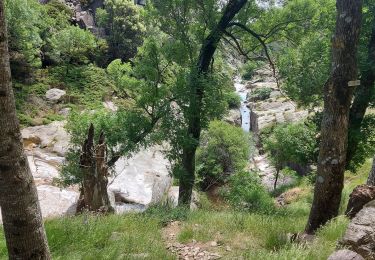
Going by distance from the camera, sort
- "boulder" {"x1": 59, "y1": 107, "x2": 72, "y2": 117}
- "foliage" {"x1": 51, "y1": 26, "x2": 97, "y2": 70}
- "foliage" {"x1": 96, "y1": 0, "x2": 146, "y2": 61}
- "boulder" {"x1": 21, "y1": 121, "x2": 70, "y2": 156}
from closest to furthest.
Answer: "boulder" {"x1": 21, "y1": 121, "x2": 70, "y2": 156}
"boulder" {"x1": 59, "y1": 107, "x2": 72, "y2": 117}
"foliage" {"x1": 51, "y1": 26, "x2": 97, "y2": 70}
"foliage" {"x1": 96, "y1": 0, "x2": 146, "y2": 61}

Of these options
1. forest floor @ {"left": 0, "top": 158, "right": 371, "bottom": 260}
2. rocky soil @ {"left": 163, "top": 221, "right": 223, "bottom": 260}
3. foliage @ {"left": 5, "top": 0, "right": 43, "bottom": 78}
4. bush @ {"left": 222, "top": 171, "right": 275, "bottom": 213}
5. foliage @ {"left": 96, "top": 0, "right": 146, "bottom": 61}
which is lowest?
bush @ {"left": 222, "top": 171, "right": 275, "bottom": 213}

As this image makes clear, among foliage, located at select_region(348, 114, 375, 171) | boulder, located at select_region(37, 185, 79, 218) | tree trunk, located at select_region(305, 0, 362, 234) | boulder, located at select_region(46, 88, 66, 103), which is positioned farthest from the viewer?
boulder, located at select_region(46, 88, 66, 103)

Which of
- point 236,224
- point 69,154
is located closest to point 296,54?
point 236,224

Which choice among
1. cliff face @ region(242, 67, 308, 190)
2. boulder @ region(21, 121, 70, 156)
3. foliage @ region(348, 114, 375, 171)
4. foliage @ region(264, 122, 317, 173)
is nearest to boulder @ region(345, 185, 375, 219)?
foliage @ region(348, 114, 375, 171)

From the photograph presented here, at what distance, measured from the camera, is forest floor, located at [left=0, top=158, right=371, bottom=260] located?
4.75 meters

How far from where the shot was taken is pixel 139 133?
13.5 metres

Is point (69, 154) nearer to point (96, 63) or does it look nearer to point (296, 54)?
point (296, 54)

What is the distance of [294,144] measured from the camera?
64.3 feet

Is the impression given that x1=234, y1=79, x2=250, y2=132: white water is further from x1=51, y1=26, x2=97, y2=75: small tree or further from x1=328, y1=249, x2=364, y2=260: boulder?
x1=328, y1=249, x2=364, y2=260: boulder

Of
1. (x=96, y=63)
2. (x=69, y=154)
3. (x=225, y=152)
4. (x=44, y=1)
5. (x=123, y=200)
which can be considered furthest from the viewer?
(x=44, y=1)

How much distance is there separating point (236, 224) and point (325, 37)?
23.4 feet

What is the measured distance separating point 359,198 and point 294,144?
13944 millimetres

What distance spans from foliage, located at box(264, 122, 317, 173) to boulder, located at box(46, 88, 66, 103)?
62.4 feet

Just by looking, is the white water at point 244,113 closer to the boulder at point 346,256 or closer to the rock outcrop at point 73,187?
the rock outcrop at point 73,187
